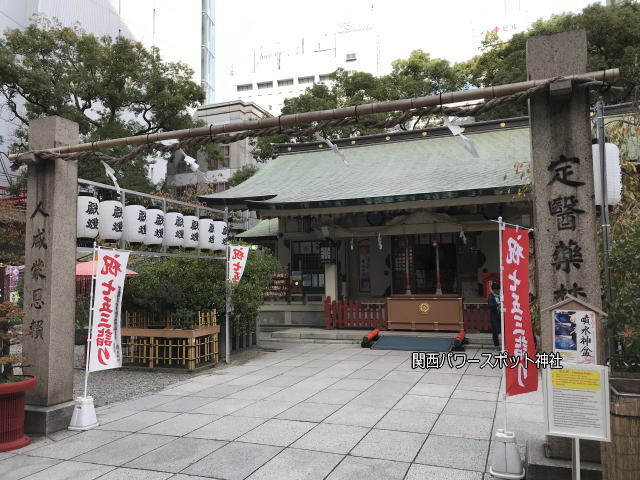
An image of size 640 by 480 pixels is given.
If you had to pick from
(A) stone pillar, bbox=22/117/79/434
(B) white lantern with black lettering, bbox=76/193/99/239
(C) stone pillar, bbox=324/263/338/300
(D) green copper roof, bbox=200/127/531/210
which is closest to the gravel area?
(A) stone pillar, bbox=22/117/79/434

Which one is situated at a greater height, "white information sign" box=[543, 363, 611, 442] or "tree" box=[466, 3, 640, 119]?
"tree" box=[466, 3, 640, 119]

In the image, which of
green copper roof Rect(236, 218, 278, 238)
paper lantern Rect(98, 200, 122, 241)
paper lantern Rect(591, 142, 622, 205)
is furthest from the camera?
green copper roof Rect(236, 218, 278, 238)

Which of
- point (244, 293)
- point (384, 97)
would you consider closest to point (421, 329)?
point (244, 293)

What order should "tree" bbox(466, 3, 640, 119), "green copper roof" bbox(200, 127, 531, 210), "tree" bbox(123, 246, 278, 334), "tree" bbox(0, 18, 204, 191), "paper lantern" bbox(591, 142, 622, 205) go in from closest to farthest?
"paper lantern" bbox(591, 142, 622, 205) → "tree" bbox(123, 246, 278, 334) → "green copper roof" bbox(200, 127, 531, 210) → "tree" bbox(466, 3, 640, 119) → "tree" bbox(0, 18, 204, 191)

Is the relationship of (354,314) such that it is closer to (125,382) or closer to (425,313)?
(425,313)

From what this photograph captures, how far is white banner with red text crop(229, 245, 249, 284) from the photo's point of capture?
10961mm

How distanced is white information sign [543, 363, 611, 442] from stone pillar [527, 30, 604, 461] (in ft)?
2.11

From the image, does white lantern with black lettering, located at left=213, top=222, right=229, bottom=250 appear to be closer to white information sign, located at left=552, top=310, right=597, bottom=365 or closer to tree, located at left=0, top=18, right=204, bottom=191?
white information sign, located at left=552, top=310, right=597, bottom=365

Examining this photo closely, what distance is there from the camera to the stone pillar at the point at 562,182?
4406mm

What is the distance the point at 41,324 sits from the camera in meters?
6.31

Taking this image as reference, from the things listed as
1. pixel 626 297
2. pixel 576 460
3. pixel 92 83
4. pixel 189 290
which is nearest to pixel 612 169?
pixel 626 297

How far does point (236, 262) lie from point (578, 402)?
27.5ft

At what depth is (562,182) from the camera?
14.9 ft

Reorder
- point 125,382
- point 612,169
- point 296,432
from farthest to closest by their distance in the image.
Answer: point 125,382 → point 296,432 → point 612,169
